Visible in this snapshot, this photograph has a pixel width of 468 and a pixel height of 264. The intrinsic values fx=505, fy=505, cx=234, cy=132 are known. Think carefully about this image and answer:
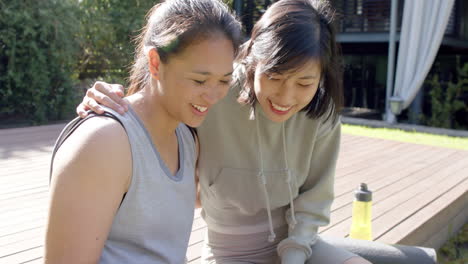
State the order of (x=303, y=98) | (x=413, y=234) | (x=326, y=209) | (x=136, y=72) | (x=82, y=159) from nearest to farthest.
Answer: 1. (x=82, y=159)
2. (x=136, y=72)
3. (x=303, y=98)
4. (x=326, y=209)
5. (x=413, y=234)

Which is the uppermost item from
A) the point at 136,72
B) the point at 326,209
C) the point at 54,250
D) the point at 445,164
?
the point at 136,72

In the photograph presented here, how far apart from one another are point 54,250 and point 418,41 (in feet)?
24.2

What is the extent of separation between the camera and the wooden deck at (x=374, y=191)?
2623 mm

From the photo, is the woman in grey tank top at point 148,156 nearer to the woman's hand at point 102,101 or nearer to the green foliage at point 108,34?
the woman's hand at point 102,101

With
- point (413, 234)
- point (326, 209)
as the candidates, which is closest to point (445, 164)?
point (413, 234)

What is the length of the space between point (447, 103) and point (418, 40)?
1288 millimetres

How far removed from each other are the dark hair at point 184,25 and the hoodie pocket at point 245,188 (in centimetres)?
51

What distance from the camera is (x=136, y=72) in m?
1.53

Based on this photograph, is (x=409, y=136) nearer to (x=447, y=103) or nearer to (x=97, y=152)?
(x=447, y=103)

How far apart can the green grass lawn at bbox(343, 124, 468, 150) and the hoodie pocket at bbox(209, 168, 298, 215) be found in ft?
14.8

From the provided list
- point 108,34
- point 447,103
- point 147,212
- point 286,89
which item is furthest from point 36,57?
point 447,103

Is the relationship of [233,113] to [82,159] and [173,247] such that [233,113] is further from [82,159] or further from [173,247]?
[82,159]

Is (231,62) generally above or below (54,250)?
above

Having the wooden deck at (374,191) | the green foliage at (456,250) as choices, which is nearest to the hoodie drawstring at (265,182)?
the wooden deck at (374,191)
